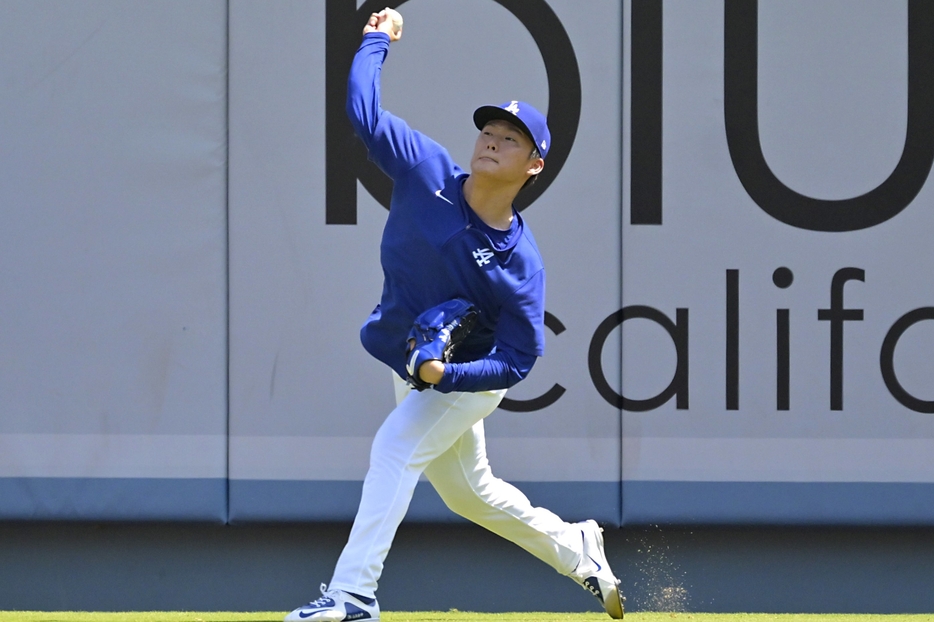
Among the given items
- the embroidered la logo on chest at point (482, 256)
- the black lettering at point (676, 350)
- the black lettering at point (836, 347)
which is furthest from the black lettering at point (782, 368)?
the embroidered la logo on chest at point (482, 256)

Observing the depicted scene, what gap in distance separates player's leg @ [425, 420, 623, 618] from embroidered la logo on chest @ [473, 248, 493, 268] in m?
0.58

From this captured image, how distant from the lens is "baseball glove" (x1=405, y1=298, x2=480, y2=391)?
3037 millimetres

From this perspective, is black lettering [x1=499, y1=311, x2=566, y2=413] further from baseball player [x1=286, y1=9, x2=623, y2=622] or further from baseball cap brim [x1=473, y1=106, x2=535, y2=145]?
baseball cap brim [x1=473, y1=106, x2=535, y2=145]

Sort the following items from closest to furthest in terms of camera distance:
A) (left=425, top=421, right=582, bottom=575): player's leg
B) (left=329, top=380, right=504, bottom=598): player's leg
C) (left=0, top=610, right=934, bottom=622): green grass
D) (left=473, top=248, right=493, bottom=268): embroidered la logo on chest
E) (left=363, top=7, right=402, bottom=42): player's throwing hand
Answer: (left=329, top=380, right=504, bottom=598): player's leg → (left=473, top=248, right=493, bottom=268): embroidered la logo on chest → (left=363, top=7, right=402, bottom=42): player's throwing hand → (left=425, top=421, right=582, bottom=575): player's leg → (left=0, top=610, right=934, bottom=622): green grass

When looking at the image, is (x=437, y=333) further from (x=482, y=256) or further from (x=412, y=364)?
(x=482, y=256)

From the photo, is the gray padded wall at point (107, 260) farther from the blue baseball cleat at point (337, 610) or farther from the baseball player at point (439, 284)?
the blue baseball cleat at point (337, 610)

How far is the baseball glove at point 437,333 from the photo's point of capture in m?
3.04

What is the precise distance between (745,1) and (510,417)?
2.16m

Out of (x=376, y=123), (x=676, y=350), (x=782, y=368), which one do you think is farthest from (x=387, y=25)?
(x=782, y=368)

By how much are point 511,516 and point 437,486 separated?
264 mm

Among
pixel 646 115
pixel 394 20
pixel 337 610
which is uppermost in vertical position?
pixel 394 20

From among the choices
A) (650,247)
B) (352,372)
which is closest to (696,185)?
(650,247)

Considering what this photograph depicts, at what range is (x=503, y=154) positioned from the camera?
3.31 meters

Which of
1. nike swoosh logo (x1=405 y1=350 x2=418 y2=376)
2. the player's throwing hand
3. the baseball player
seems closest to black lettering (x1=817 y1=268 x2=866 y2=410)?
the baseball player
